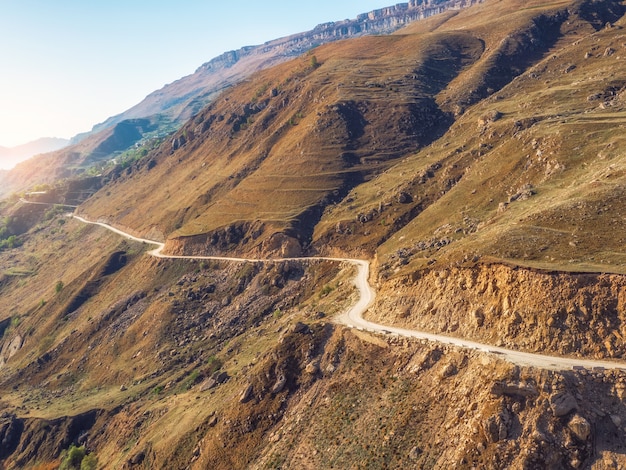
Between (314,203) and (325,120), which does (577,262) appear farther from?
(325,120)

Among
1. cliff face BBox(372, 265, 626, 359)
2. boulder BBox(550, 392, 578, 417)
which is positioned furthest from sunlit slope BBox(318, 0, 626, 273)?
A: boulder BBox(550, 392, 578, 417)

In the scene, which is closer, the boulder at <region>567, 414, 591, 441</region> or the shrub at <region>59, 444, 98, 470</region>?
the boulder at <region>567, 414, 591, 441</region>

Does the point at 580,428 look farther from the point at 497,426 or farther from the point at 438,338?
the point at 438,338

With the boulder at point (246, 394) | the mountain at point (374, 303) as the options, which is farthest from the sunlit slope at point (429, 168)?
the boulder at point (246, 394)

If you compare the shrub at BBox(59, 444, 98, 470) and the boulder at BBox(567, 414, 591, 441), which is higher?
the boulder at BBox(567, 414, 591, 441)

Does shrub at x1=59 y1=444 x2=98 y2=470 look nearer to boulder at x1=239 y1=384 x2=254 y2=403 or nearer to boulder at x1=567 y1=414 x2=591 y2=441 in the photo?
boulder at x1=239 y1=384 x2=254 y2=403

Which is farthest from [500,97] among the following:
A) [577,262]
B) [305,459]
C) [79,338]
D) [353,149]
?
[79,338]

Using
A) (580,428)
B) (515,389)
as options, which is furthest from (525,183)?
(580,428)

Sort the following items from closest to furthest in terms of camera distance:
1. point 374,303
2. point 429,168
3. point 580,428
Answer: point 580,428 < point 374,303 < point 429,168
